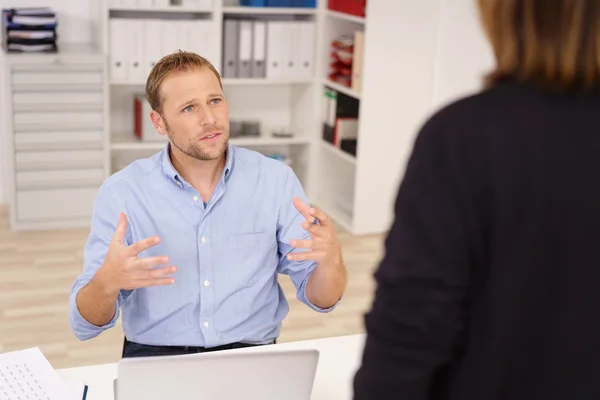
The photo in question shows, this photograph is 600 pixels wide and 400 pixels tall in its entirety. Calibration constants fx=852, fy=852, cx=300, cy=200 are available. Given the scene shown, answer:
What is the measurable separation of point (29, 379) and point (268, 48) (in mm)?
3514

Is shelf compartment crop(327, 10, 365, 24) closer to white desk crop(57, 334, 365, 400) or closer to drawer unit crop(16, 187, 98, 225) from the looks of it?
drawer unit crop(16, 187, 98, 225)

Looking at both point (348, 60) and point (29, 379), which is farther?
point (348, 60)

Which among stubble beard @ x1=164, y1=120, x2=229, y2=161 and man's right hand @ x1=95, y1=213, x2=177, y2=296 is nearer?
man's right hand @ x1=95, y1=213, x2=177, y2=296

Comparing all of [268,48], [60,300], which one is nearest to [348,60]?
[268,48]

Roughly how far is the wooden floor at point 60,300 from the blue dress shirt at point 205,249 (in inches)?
38.0

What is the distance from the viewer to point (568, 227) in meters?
0.84

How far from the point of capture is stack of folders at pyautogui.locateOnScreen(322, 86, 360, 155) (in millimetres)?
4914

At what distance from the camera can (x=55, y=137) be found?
181 inches

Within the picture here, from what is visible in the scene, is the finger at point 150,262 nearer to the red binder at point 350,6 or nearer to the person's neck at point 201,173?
the person's neck at point 201,173

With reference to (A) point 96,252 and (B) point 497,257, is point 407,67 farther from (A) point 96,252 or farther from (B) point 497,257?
(B) point 497,257

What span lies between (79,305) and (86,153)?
2.89m

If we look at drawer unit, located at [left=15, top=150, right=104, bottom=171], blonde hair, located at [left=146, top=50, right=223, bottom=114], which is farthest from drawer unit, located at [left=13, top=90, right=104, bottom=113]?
blonde hair, located at [left=146, top=50, right=223, bottom=114]

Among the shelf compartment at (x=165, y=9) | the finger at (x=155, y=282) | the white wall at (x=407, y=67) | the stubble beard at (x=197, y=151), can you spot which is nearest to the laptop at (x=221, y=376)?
the finger at (x=155, y=282)

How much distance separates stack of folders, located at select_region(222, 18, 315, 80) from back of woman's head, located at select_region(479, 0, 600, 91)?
403cm
